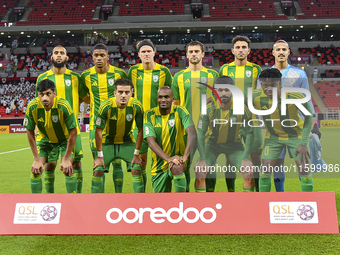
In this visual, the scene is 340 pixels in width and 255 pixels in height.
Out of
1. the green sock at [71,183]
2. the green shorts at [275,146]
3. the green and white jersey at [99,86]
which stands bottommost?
the green sock at [71,183]

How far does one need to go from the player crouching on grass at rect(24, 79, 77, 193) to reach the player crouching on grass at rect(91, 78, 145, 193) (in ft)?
0.95

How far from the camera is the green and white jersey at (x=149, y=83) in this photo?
13.9ft

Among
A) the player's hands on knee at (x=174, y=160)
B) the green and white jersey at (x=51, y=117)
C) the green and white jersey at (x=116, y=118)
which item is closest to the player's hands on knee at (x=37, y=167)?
the green and white jersey at (x=51, y=117)

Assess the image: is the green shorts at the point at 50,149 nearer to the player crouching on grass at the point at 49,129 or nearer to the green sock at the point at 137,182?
the player crouching on grass at the point at 49,129

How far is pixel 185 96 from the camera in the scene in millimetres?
4211

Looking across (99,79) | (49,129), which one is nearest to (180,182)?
(49,129)

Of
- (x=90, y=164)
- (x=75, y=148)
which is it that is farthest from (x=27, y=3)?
(x=75, y=148)

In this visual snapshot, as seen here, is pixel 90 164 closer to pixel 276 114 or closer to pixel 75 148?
pixel 75 148

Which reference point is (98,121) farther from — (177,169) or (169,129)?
(177,169)

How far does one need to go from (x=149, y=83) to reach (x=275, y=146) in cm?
175

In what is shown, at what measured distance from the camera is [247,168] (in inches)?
128

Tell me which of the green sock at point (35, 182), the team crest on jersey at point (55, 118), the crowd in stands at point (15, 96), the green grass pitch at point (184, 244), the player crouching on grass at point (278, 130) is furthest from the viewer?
the crowd in stands at point (15, 96)

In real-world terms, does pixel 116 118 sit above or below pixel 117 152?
above

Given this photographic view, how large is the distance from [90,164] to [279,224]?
615cm
